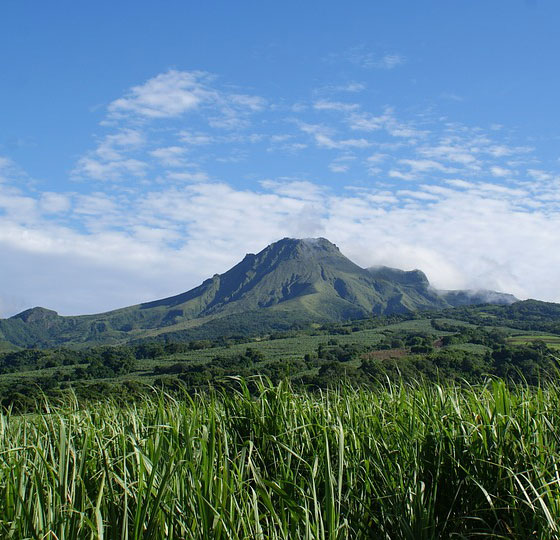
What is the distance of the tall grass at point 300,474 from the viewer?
306 cm

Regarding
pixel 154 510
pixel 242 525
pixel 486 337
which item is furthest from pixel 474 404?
pixel 486 337

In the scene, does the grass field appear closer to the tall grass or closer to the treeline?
the treeline

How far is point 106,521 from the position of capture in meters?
3.22

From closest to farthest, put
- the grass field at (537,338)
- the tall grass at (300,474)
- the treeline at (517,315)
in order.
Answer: the tall grass at (300,474) → the grass field at (537,338) → the treeline at (517,315)

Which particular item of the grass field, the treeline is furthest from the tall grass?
the treeline

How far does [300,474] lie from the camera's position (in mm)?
4062

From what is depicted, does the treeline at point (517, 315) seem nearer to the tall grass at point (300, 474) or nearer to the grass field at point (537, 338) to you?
the grass field at point (537, 338)

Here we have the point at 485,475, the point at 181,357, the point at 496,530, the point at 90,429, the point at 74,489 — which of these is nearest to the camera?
the point at 74,489

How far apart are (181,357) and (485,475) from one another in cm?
9386

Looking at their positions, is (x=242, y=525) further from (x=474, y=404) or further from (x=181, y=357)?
(x=181, y=357)

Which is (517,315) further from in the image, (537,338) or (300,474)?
(300,474)

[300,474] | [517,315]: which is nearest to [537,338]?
[517,315]

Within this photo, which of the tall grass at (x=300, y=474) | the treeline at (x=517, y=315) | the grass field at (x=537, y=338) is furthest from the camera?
the treeline at (x=517, y=315)

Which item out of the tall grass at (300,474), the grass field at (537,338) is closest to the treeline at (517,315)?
the grass field at (537,338)
